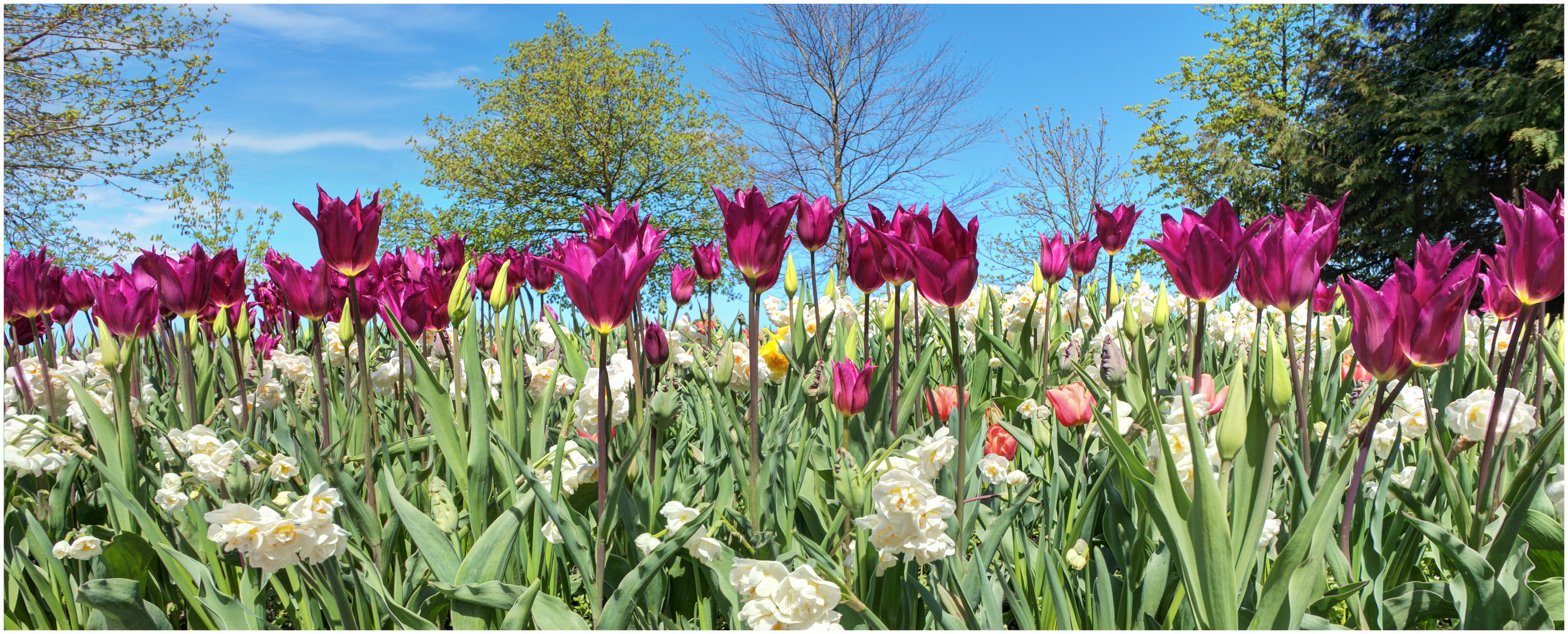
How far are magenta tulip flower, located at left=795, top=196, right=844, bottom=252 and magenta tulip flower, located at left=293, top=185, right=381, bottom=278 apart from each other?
1.00 metres

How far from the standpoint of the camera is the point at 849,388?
163 cm

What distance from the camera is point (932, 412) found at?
6.67 feet

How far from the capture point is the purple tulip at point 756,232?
1427mm

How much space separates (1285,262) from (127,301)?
268 centimetres

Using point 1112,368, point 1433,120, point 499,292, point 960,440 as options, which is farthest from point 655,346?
point 1433,120

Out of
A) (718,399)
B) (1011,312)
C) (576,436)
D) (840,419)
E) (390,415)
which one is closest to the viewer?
(718,399)

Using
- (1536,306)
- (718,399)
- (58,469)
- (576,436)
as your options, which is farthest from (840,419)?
(58,469)

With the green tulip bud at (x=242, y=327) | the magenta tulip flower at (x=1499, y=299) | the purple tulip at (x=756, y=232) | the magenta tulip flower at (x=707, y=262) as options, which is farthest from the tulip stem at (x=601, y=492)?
the magenta tulip flower at (x=1499, y=299)

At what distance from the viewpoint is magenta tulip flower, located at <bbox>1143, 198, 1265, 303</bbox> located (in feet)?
4.62

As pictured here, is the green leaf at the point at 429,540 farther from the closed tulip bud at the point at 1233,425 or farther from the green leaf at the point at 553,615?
the closed tulip bud at the point at 1233,425

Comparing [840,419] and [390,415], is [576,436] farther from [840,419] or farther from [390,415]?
[390,415]

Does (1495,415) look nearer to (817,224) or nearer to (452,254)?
(817,224)

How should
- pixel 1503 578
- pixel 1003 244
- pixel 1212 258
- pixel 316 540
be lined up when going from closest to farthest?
pixel 316 540
pixel 1503 578
pixel 1212 258
pixel 1003 244

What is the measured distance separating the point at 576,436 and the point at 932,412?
91cm
